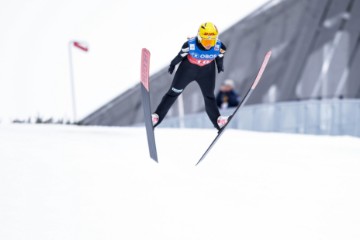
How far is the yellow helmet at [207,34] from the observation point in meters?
5.13

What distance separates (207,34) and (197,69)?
48 centimetres

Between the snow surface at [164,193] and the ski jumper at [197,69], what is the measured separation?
69 cm

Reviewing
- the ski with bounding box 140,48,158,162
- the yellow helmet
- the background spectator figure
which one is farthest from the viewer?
the background spectator figure

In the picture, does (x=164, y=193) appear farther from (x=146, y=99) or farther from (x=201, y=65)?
(x=201, y=65)

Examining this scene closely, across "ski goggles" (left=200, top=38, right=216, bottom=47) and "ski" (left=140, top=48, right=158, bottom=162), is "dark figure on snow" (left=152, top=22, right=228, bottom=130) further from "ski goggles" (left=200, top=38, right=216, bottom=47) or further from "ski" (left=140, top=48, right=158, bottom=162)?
"ski" (left=140, top=48, right=158, bottom=162)

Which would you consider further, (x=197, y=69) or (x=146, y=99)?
(x=146, y=99)

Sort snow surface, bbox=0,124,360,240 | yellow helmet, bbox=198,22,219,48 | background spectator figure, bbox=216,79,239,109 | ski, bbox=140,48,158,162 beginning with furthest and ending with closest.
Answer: background spectator figure, bbox=216,79,239,109
ski, bbox=140,48,158,162
yellow helmet, bbox=198,22,219,48
snow surface, bbox=0,124,360,240

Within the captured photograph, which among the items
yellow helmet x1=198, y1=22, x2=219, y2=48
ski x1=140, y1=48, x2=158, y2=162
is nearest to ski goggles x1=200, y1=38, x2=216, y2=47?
yellow helmet x1=198, y1=22, x2=219, y2=48

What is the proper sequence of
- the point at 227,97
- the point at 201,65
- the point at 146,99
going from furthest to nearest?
the point at 227,97 < the point at 146,99 < the point at 201,65

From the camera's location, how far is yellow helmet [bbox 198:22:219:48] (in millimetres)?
5130

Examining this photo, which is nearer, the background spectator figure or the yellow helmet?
the yellow helmet

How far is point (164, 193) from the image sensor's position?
510cm

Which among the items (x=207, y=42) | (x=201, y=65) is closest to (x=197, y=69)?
(x=201, y=65)

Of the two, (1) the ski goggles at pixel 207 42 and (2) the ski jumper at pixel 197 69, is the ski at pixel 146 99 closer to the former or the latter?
(2) the ski jumper at pixel 197 69
